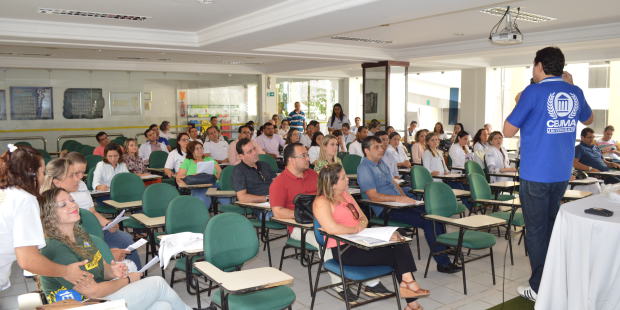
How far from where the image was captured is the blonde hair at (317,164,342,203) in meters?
3.97

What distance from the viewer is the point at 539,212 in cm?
343

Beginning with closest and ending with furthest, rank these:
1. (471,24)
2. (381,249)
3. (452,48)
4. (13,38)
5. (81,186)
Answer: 1. (381,249)
2. (81,186)
3. (13,38)
4. (471,24)
5. (452,48)

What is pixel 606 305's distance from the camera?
9.64ft

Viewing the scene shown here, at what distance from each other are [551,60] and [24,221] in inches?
131

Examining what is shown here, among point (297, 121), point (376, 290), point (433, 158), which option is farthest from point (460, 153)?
point (297, 121)

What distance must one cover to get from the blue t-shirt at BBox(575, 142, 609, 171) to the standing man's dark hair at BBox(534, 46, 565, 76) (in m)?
5.50

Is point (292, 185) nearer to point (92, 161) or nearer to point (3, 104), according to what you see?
point (92, 161)

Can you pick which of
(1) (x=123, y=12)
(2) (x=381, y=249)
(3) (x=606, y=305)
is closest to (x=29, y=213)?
(2) (x=381, y=249)

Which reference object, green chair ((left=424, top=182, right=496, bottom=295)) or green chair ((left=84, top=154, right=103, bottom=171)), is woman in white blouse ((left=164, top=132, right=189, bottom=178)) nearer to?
green chair ((left=84, top=154, right=103, bottom=171))

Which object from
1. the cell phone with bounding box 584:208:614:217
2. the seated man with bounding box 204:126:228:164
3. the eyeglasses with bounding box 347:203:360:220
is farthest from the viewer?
the seated man with bounding box 204:126:228:164

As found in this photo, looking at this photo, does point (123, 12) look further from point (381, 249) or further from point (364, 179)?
point (381, 249)

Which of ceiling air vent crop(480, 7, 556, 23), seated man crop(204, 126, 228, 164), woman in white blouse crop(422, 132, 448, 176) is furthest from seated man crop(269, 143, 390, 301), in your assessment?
seated man crop(204, 126, 228, 164)

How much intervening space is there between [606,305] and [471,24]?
21.4 ft

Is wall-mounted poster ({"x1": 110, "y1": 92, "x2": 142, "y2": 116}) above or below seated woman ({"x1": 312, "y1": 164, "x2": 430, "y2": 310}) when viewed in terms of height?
above
